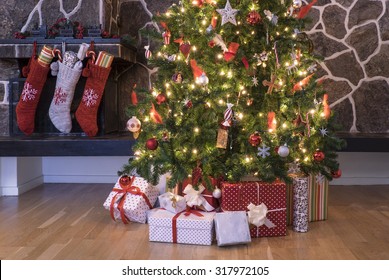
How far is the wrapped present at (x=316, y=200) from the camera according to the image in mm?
2920

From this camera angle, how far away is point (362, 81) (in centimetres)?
428

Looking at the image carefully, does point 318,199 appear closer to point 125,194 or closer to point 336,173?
point 336,173

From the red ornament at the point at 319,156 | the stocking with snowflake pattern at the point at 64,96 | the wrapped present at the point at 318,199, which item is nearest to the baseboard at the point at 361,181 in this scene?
the wrapped present at the point at 318,199

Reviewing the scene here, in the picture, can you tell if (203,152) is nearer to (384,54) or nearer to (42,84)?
(42,84)

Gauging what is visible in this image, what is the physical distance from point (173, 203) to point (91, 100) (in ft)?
4.65

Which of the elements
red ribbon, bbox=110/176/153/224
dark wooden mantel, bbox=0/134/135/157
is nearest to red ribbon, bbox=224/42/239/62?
red ribbon, bbox=110/176/153/224

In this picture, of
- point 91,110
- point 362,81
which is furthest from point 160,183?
point 362,81

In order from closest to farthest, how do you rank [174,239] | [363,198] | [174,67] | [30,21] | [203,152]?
[174,239]
[203,152]
[174,67]
[363,198]
[30,21]

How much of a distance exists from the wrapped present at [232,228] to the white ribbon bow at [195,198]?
0.20 meters

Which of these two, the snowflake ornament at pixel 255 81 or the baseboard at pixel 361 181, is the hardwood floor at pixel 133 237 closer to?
the baseboard at pixel 361 181

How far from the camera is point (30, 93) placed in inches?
149

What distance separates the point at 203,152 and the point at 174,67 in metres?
0.61

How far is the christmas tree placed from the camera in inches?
109

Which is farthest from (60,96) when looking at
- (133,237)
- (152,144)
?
(133,237)
